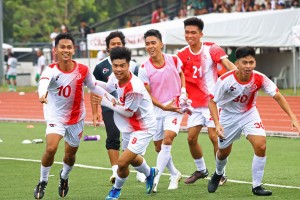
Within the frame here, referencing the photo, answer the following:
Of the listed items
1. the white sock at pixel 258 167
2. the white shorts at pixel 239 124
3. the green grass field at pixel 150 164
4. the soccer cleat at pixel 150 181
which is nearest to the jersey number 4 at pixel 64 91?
the green grass field at pixel 150 164

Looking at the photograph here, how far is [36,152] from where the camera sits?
1873cm

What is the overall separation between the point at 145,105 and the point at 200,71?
211 cm

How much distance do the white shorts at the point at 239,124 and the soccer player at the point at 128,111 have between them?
3.27 ft

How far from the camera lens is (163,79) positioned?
12.8 metres

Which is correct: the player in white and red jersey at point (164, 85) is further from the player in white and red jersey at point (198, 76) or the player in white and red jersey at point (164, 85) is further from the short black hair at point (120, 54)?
the short black hair at point (120, 54)

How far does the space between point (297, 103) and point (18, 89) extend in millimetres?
19916

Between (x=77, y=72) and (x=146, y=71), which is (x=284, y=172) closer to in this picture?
(x=146, y=71)

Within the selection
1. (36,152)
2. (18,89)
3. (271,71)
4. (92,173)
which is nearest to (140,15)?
(18,89)

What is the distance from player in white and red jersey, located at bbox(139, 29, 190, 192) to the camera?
12.8 meters

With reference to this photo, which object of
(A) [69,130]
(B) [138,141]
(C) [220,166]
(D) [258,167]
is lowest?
(C) [220,166]

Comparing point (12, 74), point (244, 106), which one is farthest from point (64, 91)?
point (12, 74)

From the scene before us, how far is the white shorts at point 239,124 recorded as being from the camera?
11891mm

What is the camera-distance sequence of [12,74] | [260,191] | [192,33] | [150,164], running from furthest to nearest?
[12,74], [150,164], [192,33], [260,191]

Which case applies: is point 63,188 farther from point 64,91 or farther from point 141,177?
point 141,177
